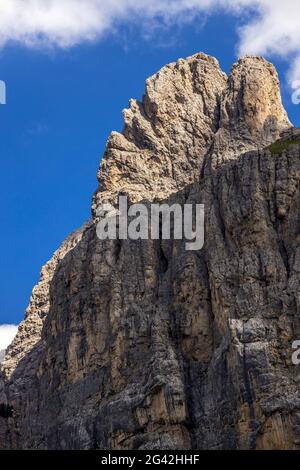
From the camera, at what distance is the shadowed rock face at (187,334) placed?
13650cm

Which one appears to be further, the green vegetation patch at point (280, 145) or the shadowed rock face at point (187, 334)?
the green vegetation patch at point (280, 145)

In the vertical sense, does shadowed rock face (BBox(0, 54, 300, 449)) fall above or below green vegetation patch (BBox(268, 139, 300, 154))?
below

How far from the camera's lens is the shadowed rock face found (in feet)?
448

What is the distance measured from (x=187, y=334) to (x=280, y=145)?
41.9 m

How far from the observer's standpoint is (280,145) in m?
179

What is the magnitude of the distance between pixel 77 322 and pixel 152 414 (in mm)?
27252

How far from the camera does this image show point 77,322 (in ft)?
538

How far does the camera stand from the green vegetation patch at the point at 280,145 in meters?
170

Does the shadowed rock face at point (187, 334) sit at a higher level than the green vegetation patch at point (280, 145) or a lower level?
lower

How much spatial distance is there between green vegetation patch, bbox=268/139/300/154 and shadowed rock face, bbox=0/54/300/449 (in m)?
0.90

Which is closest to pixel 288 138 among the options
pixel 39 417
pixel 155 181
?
pixel 155 181

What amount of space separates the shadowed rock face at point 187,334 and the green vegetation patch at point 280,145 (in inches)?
35.5

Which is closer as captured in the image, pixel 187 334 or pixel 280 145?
pixel 187 334

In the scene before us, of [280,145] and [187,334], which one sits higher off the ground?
[280,145]
